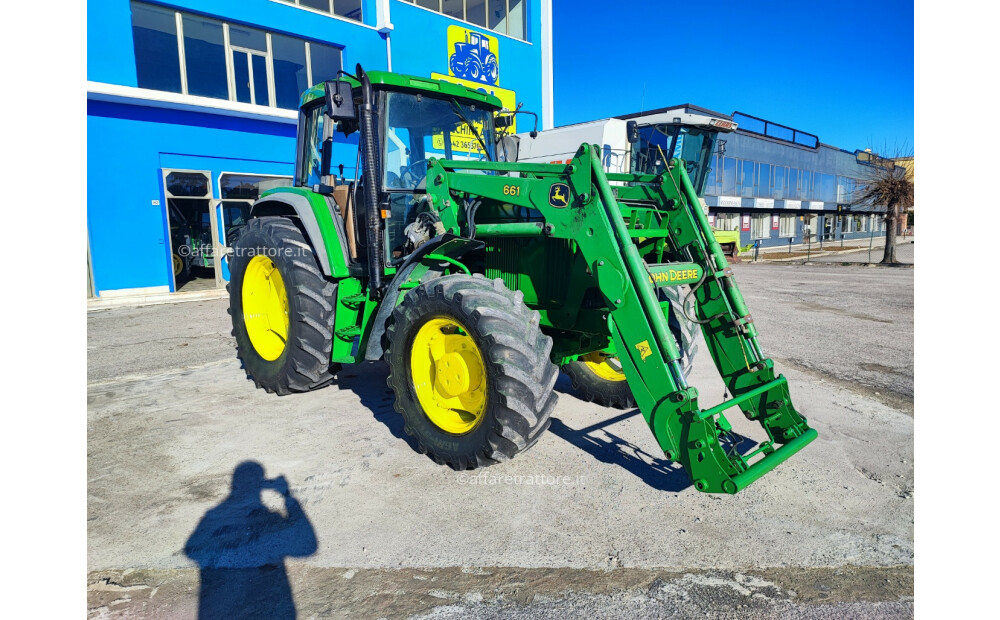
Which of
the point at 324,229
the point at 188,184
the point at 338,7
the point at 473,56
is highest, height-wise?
the point at 338,7

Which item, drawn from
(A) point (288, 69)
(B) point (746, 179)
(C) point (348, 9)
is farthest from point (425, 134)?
(B) point (746, 179)

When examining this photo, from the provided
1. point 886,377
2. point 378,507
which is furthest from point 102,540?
point 886,377

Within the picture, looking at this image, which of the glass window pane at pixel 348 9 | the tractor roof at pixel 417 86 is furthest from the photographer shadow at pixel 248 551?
the glass window pane at pixel 348 9

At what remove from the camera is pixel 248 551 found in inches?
113

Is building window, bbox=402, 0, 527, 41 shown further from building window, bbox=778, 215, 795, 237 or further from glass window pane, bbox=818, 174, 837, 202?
glass window pane, bbox=818, 174, 837, 202

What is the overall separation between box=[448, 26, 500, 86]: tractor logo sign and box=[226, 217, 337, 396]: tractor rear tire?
1153cm

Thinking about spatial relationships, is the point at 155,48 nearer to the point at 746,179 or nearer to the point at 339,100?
the point at 339,100

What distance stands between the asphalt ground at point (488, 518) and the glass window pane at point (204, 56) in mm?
8702

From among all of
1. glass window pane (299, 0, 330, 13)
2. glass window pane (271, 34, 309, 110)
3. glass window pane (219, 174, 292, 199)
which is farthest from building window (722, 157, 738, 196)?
glass window pane (219, 174, 292, 199)

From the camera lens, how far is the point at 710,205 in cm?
2872

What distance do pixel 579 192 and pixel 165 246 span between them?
10.9m

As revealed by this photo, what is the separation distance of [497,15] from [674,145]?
20.6ft

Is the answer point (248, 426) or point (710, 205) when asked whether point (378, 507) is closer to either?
point (248, 426)

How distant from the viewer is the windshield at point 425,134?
4.52 metres
